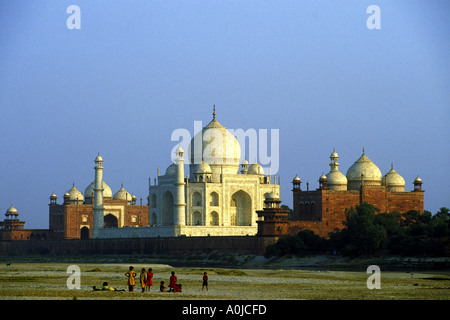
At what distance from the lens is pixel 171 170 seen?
324 ft

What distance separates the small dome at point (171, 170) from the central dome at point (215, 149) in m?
2.36

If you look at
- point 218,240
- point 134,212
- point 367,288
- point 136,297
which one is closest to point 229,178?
point 218,240

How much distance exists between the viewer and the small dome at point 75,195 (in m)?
118

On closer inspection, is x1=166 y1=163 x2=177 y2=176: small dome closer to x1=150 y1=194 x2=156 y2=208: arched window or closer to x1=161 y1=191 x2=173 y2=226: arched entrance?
x1=161 y1=191 x2=173 y2=226: arched entrance

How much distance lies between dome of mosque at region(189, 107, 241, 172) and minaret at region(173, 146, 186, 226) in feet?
14.2

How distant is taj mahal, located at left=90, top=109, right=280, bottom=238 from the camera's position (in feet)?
308

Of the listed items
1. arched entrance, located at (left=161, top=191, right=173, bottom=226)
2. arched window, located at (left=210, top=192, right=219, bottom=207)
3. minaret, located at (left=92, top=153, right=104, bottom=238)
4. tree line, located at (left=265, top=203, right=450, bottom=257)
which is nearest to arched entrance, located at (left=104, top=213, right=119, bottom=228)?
minaret, located at (left=92, top=153, right=104, bottom=238)

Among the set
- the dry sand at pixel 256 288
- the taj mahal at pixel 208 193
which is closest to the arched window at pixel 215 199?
the taj mahal at pixel 208 193

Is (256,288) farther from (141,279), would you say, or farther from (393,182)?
(393,182)

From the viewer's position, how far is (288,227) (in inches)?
3327

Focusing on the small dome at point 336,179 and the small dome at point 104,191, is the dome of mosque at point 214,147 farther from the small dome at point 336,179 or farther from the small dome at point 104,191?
the small dome at point 104,191

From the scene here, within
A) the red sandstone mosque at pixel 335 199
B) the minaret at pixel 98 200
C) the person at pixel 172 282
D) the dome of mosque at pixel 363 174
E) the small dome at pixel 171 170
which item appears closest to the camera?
the person at pixel 172 282
